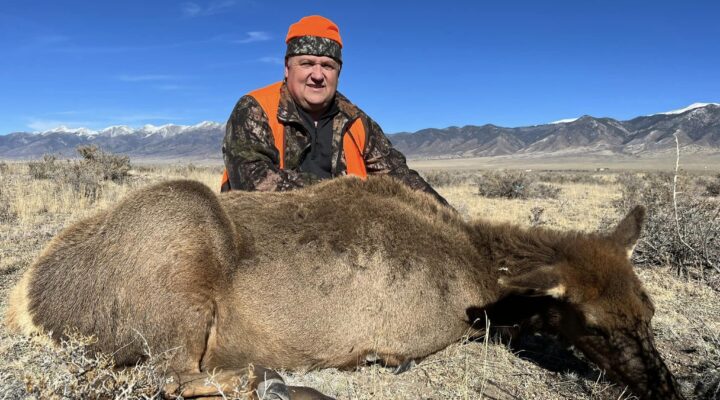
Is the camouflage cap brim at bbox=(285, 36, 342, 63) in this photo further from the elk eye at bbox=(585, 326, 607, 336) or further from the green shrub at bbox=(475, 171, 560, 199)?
the green shrub at bbox=(475, 171, 560, 199)

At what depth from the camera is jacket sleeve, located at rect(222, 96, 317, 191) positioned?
4965 millimetres

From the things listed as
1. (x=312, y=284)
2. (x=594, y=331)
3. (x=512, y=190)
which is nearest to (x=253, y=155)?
(x=312, y=284)

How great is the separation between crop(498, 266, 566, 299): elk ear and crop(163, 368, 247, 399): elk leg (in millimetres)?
1830

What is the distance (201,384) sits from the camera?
10.2ft

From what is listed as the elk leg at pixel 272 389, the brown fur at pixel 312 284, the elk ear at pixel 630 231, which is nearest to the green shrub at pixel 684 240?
the elk ear at pixel 630 231

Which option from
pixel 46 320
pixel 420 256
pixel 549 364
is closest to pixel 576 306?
pixel 549 364

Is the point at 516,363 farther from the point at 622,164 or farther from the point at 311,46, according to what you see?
the point at 622,164

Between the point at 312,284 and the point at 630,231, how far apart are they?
2.60m

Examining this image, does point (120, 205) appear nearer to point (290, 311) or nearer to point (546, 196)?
point (290, 311)

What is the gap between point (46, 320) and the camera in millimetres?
3332

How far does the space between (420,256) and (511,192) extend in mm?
14786

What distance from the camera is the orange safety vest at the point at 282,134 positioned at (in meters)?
5.74

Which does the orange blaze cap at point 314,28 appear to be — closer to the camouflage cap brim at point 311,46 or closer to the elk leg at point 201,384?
the camouflage cap brim at point 311,46

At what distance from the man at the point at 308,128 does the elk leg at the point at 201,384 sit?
7.66 feet
